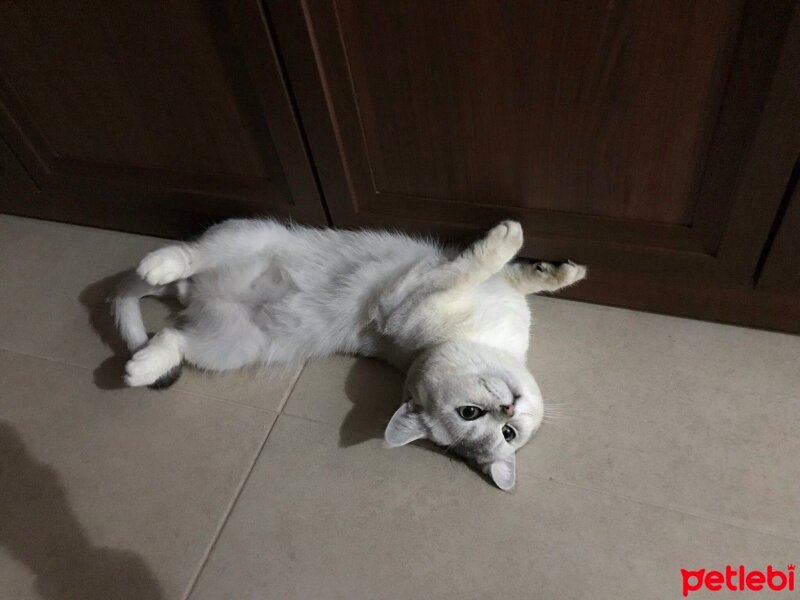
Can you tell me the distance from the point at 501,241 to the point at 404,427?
0.39 meters

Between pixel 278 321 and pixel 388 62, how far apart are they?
2.04 feet

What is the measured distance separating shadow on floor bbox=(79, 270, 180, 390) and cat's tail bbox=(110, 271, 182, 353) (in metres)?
0.06

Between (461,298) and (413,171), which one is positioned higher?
(413,171)

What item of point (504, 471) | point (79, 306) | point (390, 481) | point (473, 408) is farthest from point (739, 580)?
point (79, 306)

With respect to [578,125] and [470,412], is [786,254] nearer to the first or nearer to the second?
[578,125]

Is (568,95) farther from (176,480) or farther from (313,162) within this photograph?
(176,480)

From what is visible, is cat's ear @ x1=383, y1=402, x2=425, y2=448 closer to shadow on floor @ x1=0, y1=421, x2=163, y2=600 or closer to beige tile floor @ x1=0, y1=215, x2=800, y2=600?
beige tile floor @ x1=0, y1=215, x2=800, y2=600

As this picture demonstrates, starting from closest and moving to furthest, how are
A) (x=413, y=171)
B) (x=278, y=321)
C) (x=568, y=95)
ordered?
(x=568, y=95), (x=413, y=171), (x=278, y=321)

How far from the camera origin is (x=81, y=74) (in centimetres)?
123

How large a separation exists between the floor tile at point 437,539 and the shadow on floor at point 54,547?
0.51ft

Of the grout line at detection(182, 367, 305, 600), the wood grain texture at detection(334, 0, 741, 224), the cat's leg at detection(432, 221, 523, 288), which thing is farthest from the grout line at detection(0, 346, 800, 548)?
the wood grain texture at detection(334, 0, 741, 224)

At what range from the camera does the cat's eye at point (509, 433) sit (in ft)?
3.74

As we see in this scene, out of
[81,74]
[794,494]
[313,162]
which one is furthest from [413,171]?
[794,494]

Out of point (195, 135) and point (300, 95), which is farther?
point (195, 135)
